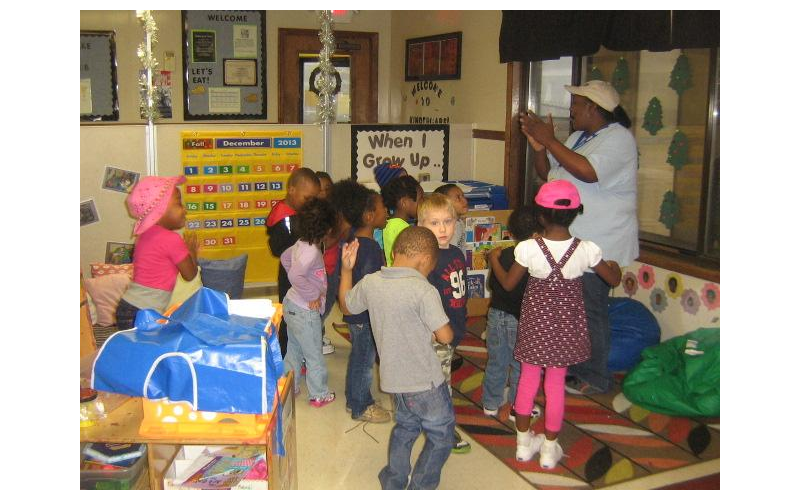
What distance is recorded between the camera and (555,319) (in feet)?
9.48

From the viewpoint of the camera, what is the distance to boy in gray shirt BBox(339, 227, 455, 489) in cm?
246

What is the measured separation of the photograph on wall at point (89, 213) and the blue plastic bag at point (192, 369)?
3.02 meters

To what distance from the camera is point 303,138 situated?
5242 millimetres

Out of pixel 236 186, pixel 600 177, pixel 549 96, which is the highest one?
pixel 549 96

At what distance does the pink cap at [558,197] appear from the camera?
9.50ft

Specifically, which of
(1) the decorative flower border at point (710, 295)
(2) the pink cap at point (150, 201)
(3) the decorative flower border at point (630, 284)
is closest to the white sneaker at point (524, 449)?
(1) the decorative flower border at point (710, 295)

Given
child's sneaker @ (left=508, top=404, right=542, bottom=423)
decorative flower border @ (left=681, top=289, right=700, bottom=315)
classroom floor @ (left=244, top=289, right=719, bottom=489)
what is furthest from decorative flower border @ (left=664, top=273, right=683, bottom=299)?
child's sneaker @ (left=508, top=404, right=542, bottom=423)

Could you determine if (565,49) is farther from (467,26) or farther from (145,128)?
(145,128)

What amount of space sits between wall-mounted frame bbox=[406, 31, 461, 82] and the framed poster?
30.8 inches

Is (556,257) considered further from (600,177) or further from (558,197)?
(600,177)

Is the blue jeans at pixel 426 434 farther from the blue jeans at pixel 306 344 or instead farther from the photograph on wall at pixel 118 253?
the photograph on wall at pixel 118 253

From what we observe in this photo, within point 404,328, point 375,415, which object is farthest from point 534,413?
point 404,328

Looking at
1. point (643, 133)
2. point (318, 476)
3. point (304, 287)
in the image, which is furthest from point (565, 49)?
point (318, 476)

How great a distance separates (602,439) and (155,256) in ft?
6.76
